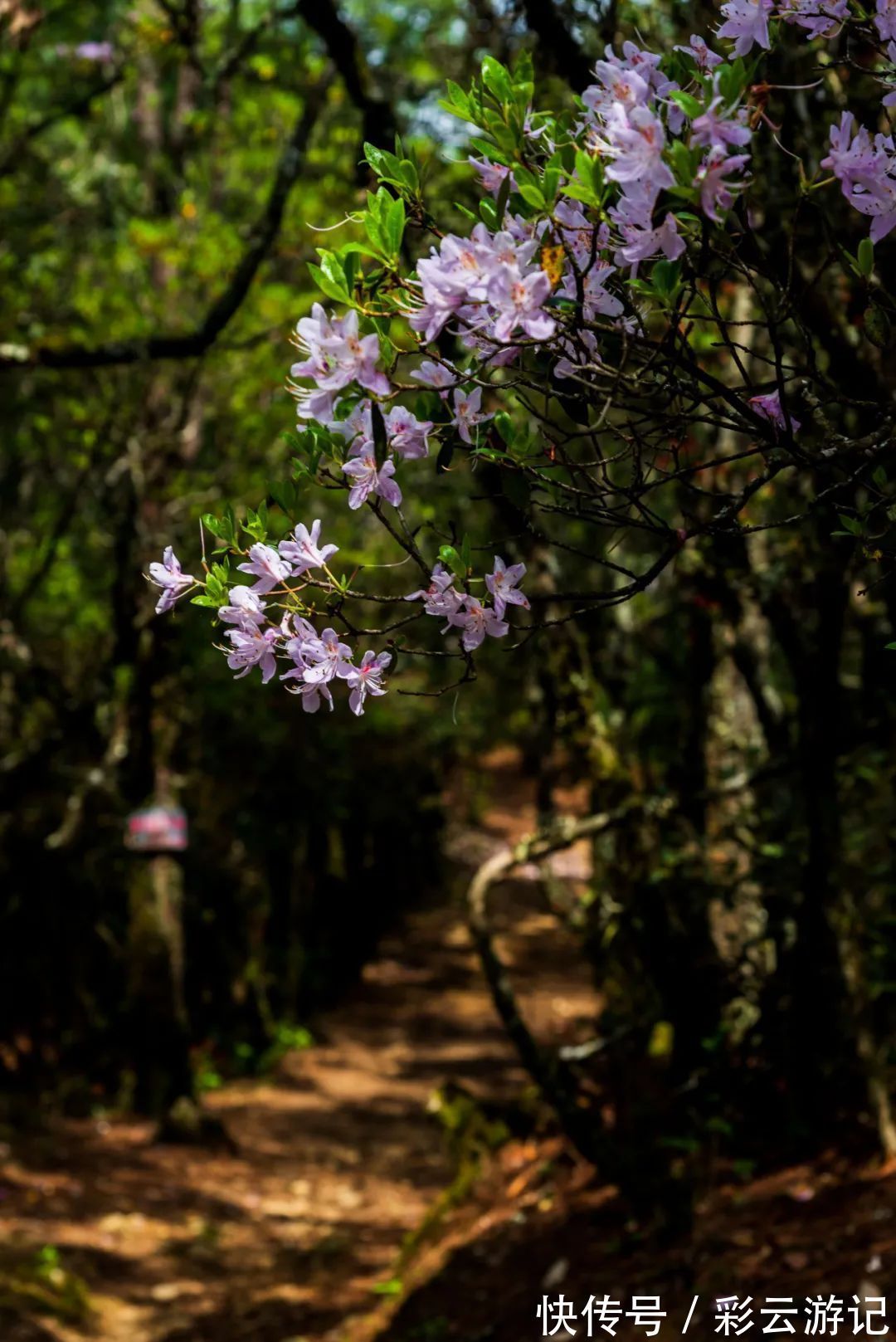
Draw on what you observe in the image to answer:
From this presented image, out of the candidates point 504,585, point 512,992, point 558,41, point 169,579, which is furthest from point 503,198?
point 512,992

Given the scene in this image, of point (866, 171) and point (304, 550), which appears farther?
point (304, 550)

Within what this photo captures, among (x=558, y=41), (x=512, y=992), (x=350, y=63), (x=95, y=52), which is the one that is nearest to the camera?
(x=558, y=41)

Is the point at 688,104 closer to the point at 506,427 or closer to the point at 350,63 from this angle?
the point at 506,427

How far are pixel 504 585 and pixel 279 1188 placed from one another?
28.4 feet

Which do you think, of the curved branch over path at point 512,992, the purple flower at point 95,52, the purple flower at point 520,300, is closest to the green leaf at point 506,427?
the purple flower at point 520,300

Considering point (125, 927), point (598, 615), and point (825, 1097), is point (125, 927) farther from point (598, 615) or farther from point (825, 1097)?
point (825, 1097)

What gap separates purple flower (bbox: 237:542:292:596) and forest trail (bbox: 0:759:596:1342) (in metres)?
5.68

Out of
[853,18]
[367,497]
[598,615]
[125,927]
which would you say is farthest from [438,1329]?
[125,927]

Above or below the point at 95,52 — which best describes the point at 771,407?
below

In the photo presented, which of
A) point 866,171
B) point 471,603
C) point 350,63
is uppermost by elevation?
point 350,63

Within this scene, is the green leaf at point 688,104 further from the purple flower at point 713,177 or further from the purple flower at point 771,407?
the purple flower at point 771,407

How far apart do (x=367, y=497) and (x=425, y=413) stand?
18cm

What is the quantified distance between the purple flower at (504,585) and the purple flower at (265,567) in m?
0.35

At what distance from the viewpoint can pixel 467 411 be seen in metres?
2.16
